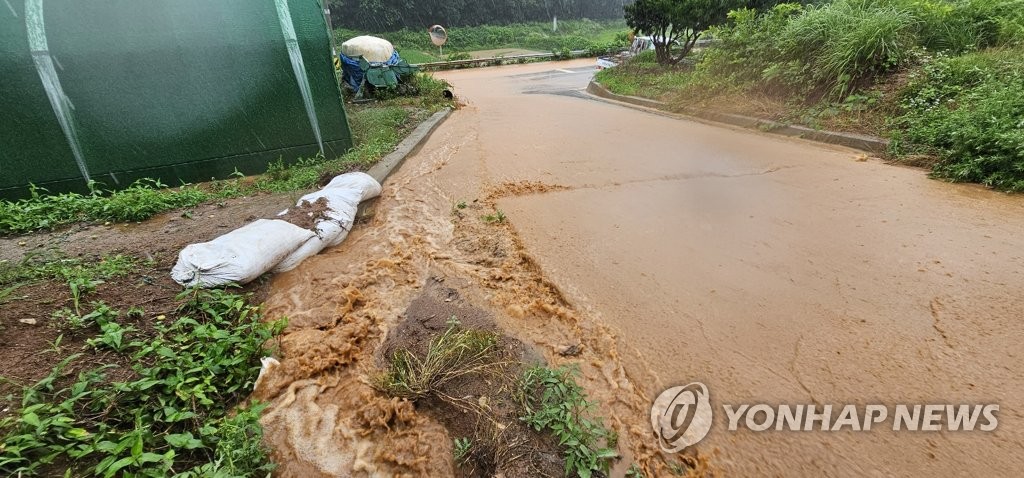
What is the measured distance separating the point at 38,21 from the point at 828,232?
286 inches

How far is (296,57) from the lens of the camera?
511 centimetres

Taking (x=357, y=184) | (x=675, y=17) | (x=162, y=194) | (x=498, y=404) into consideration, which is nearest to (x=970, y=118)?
(x=498, y=404)

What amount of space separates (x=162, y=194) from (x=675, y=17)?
36.8 ft

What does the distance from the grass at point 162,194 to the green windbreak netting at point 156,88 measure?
0.26 metres

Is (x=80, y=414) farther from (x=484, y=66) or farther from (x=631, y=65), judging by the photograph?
(x=484, y=66)

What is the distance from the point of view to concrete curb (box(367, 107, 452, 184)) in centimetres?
503

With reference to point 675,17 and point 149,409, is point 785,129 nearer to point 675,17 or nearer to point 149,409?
point 675,17

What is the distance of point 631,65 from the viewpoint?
44.2 ft

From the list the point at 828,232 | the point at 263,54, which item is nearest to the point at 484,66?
the point at 263,54

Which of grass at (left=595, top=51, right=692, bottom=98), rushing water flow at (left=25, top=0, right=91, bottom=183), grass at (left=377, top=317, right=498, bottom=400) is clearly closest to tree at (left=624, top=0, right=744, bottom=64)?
grass at (left=595, top=51, right=692, bottom=98)

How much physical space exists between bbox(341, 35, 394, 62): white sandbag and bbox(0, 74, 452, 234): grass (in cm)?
556

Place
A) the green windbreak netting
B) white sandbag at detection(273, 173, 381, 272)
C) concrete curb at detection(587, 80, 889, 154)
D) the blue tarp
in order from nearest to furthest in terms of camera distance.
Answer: white sandbag at detection(273, 173, 381, 272) → the green windbreak netting → concrete curb at detection(587, 80, 889, 154) → the blue tarp

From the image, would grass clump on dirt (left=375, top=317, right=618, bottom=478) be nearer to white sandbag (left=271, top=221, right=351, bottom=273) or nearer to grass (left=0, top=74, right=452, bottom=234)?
white sandbag (left=271, top=221, right=351, bottom=273)

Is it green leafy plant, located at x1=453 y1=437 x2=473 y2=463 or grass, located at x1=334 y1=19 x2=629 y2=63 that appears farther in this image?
grass, located at x1=334 y1=19 x2=629 y2=63
